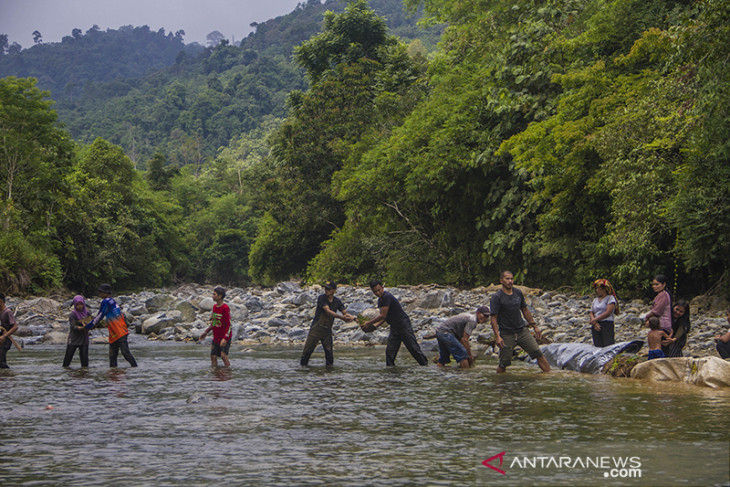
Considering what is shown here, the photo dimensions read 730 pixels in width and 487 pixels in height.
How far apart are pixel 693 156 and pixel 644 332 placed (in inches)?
163

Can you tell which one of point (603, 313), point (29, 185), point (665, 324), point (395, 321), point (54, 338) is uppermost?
point (29, 185)

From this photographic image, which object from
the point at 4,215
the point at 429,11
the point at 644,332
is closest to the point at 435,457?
the point at 644,332

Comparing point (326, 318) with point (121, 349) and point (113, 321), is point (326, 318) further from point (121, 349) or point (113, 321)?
point (113, 321)

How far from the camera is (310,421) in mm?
8312

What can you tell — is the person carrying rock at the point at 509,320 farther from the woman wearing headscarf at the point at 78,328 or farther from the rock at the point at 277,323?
the rock at the point at 277,323

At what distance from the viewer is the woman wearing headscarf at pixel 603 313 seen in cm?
1269

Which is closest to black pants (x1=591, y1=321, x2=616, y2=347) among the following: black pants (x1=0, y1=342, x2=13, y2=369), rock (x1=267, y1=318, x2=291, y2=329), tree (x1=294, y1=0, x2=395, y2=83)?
black pants (x1=0, y1=342, x2=13, y2=369)

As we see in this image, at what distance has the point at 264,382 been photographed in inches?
472

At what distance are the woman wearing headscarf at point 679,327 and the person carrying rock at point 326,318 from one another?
5.40 meters

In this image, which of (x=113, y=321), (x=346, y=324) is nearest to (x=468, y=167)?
(x=346, y=324)

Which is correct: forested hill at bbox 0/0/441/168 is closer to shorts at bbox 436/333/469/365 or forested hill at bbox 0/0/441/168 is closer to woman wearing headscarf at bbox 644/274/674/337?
shorts at bbox 436/333/469/365

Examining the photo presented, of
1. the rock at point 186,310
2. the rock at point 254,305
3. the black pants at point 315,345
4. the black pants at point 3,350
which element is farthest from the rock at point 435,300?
the black pants at point 3,350

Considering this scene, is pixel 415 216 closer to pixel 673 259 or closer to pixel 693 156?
pixel 673 259

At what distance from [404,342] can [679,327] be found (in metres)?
4.64
